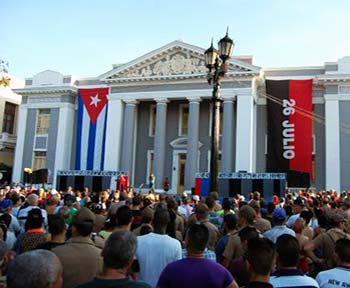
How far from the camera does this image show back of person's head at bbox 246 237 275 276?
312cm

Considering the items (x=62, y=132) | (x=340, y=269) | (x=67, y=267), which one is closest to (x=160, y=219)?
(x=67, y=267)

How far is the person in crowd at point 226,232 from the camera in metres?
5.23

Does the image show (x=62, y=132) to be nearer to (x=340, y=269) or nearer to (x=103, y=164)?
(x=103, y=164)

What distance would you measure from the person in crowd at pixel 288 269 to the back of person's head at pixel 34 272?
1.81 metres

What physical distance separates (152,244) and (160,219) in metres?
0.31

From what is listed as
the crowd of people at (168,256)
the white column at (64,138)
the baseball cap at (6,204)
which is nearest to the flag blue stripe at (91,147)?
the white column at (64,138)

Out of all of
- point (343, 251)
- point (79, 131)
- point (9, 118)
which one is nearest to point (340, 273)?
point (343, 251)

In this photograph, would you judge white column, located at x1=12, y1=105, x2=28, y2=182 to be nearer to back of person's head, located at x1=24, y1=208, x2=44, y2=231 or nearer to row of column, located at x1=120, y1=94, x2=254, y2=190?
row of column, located at x1=120, y1=94, x2=254, y2=190

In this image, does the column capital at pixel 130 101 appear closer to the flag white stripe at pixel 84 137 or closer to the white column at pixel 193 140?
the flag white stripe at pixel 84 137

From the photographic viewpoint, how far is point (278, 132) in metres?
27.8

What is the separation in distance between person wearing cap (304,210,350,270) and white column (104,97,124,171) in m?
25.7

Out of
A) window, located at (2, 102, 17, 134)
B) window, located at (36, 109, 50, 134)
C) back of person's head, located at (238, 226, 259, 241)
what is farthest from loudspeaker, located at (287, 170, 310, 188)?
window, located at (2, 102, 17, 134)

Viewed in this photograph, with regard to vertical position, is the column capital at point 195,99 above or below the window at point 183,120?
above

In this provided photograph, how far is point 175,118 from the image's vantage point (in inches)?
1282
